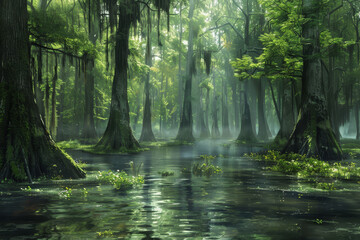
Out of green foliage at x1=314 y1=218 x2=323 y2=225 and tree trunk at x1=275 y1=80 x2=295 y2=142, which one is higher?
tree trunk at x1=275 y1=80 x2=295 y2=142

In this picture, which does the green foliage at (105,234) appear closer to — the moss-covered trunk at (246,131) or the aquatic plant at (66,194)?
the aquatic plant at (66,194)

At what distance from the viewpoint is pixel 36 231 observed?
7.07m

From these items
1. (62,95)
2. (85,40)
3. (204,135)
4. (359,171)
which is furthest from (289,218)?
(204,135)

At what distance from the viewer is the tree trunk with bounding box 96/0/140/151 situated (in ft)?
95.1

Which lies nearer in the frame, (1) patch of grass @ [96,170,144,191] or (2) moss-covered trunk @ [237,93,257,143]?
(1) patch of grass @ [96,170,144,191]

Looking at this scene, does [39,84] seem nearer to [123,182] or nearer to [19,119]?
[19,119]

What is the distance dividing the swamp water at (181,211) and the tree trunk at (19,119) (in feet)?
2.41

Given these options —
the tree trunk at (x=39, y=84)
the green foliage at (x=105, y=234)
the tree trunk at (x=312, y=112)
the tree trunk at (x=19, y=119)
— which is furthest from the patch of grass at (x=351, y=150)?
the green foliage at (x=105, y=234)

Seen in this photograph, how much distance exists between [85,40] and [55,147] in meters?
9.04

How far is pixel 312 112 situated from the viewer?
74.3 feet

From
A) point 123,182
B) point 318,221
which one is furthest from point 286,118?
point 318,221

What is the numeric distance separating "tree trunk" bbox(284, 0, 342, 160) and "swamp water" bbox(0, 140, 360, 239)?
325 inches

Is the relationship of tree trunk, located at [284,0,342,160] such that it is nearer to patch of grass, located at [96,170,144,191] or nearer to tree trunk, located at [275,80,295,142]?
tree trunk, located at [275,80,295,142]

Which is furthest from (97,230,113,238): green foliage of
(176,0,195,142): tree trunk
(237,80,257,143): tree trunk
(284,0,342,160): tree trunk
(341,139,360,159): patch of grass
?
(176,0,195,142): tree trunk
